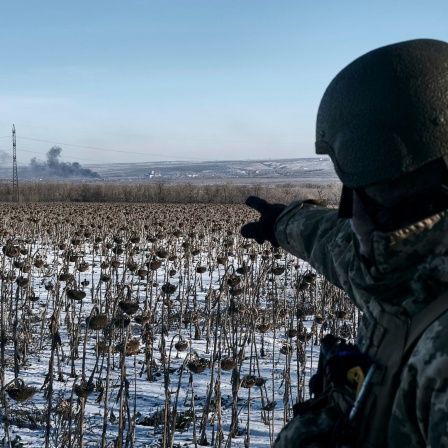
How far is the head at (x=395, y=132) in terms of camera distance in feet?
3.75

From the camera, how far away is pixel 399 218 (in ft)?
3.81

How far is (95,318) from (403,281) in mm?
2748

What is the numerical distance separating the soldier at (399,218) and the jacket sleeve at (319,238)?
311 mm

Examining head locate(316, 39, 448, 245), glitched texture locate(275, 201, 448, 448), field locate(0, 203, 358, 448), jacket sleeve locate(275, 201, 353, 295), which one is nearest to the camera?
glitched texture locate(275, 201, 448, 448)

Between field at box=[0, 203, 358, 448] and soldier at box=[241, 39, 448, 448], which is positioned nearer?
soldier at box=[241, 39, 448, 448]

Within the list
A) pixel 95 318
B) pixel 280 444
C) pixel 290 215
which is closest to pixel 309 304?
pixel 95 318

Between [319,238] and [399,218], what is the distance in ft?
2.17

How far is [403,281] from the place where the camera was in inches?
46.0

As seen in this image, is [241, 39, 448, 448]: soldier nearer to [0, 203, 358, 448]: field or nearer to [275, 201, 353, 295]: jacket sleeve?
[275, 201, 353, 295]: jacket sleeve

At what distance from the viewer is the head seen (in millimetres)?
1144

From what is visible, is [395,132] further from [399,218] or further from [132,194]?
[132,194]

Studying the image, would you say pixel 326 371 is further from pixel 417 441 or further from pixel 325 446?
pixel 417 441

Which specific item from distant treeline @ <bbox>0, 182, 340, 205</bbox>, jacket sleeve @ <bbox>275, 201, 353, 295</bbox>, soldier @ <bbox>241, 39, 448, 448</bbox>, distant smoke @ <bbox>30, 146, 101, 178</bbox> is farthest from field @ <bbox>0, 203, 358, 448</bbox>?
distant smoke @ <bbox>30, 146, 101, 178</bbox>

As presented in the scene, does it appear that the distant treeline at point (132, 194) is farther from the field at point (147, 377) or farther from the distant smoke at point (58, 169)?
the distant smoke at point (58, 169)
